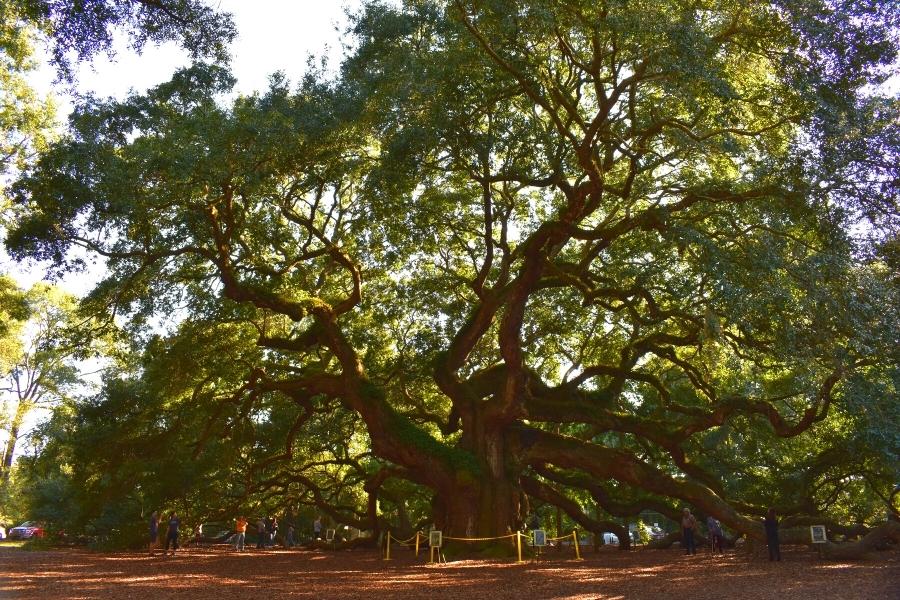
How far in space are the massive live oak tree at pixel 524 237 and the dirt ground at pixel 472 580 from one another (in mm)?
1793

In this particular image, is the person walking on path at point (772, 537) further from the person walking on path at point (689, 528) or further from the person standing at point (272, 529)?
the person standing at point (272, 529)

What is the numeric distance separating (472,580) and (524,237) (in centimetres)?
895

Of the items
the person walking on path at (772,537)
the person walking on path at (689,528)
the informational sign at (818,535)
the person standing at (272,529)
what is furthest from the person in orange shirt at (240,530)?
the informational sign at (818,535)

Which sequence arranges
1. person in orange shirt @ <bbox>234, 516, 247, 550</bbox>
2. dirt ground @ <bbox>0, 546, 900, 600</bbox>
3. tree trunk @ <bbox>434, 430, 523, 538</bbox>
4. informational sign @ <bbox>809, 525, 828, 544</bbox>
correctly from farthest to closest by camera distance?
person in orange shirt @ <bbox>234, 516, 247, 550</bbox>
tree trunk @ <bbox>434, 430, 523, 538</bbox>
informational sign @ <bbox>809, 525, 828, 544</bbox>
dirt ground @ <bbox>0, 546, 900, 600</bbox>

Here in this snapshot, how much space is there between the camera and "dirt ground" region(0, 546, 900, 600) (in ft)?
29.3

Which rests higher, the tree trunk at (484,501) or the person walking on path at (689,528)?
the tree trunk at (484,501)

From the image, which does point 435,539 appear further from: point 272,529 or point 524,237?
point 272,529

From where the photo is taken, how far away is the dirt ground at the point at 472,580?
8.92 meters

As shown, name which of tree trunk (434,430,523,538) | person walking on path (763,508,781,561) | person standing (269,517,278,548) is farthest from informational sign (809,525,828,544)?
person standing (269,517,278,548)

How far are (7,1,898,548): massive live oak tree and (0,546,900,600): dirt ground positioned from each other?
179 cm

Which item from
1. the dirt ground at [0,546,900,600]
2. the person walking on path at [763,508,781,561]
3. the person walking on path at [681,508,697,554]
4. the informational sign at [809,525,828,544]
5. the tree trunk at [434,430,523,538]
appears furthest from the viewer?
the person walking on path at [681,508,697,554]

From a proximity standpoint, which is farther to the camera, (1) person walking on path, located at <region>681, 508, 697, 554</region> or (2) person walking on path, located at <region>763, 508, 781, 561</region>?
(1) person walking on path, located at <region>681, 508, 697, 554</region>

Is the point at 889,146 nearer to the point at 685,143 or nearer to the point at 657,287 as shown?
the point at 685,143

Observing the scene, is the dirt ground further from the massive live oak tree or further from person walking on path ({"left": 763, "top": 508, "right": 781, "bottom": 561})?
the massive live oak tree
